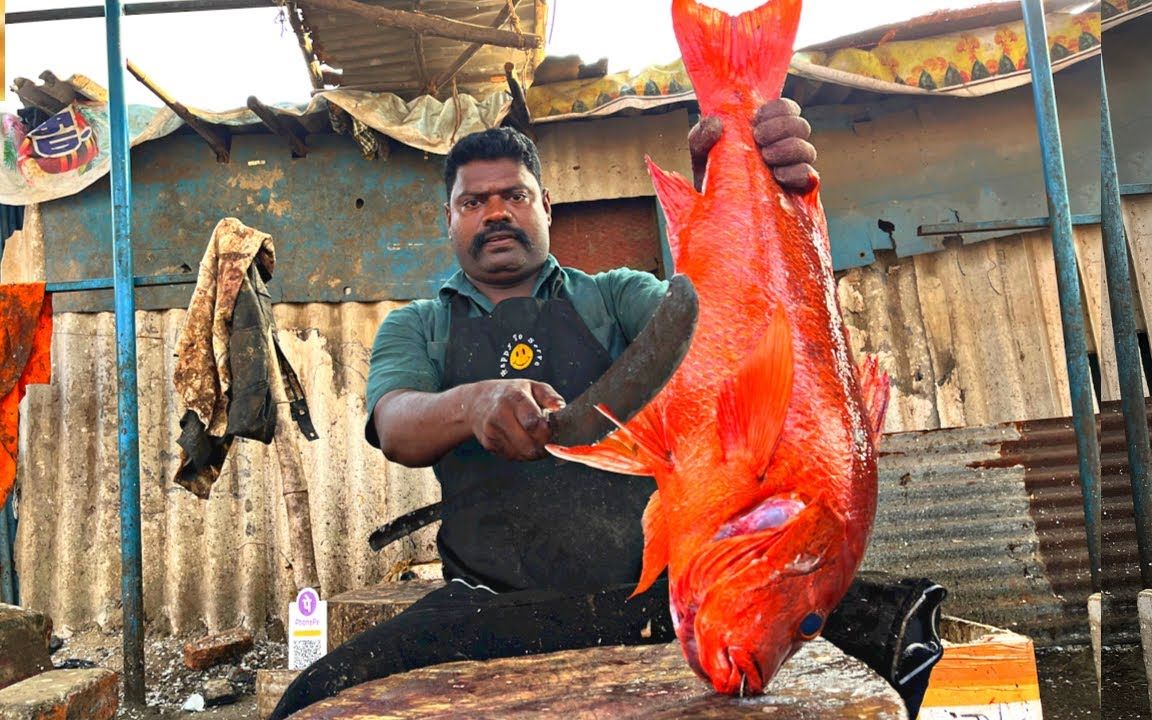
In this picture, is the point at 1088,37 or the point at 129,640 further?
the point at 1088,37

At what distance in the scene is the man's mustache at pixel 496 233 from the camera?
8.16 ft

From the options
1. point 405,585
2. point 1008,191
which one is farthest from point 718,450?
point 1008,191

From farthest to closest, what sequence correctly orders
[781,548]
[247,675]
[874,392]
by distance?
[247,675] → [874,392] → [781,548]

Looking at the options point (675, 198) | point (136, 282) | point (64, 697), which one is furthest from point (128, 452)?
point (675, 198)

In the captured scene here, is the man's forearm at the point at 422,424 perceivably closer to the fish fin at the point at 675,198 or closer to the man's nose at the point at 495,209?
the fish fin at the point at 675,198

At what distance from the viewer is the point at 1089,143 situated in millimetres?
5750

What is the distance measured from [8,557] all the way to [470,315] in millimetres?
5322

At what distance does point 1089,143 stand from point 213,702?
7141mm

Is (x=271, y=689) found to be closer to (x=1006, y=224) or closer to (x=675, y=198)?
(x=675, y=198)

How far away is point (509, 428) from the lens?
4.71 feet

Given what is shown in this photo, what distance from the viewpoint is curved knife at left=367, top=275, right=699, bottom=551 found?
1.36 m

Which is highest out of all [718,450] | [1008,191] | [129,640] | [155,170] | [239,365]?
[155,170]

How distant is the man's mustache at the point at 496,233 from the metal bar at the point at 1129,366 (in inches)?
85.2

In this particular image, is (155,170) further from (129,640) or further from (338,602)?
(338,602)
